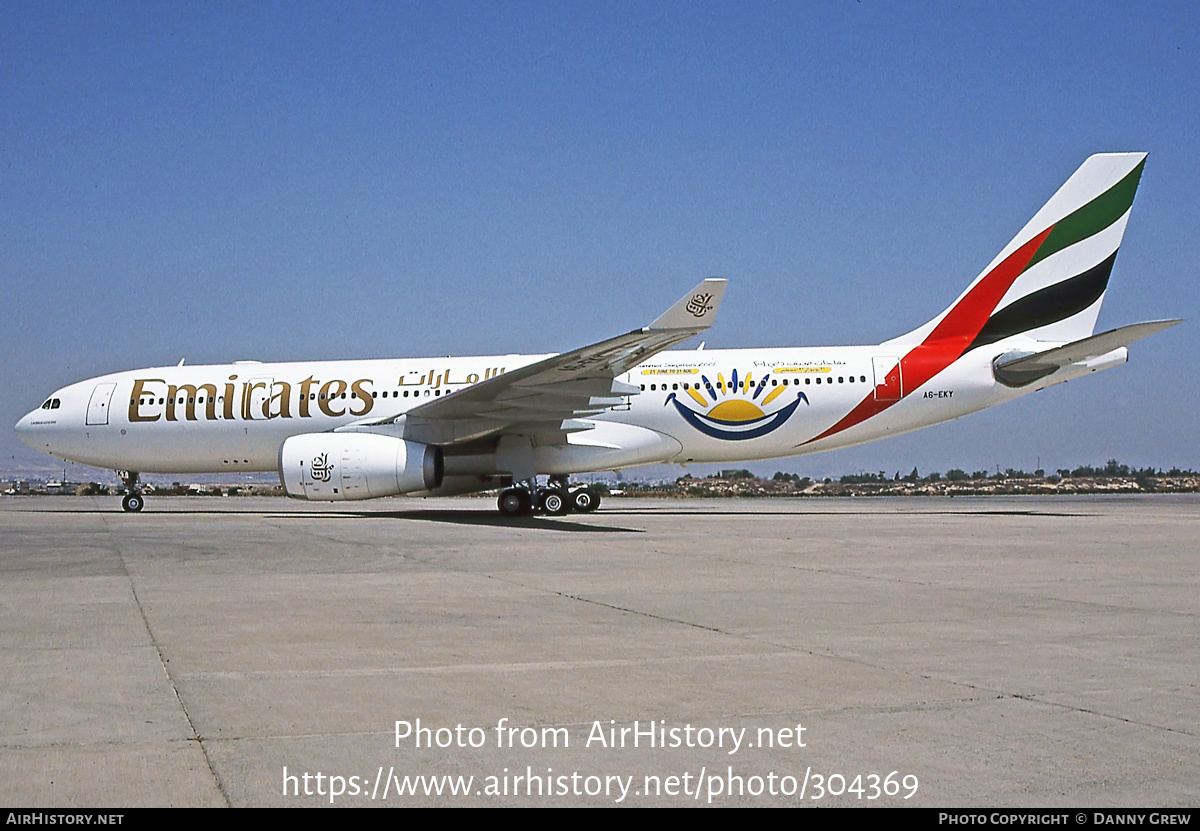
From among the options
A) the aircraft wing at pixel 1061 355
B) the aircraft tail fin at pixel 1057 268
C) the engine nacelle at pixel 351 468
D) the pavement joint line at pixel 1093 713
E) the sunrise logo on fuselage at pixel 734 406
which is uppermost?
the aircraft tail fin at pixel 1057 268

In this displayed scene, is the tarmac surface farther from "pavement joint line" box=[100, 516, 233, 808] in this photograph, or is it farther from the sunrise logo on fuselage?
the sunrise logo on fuselage

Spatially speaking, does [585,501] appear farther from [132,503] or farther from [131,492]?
[131,492]

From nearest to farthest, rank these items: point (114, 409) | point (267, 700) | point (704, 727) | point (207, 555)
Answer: point (704, 727)
point (267, 700)
point (207, 555)
point (114, 409)

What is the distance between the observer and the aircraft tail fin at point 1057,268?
74.5 feet

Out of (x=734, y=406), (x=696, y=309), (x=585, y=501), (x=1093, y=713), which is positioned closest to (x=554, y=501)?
(x=585, y=501)

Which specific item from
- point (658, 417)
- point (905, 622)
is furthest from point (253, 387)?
point (905, 622)

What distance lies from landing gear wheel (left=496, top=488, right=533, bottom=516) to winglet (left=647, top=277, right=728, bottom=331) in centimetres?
602

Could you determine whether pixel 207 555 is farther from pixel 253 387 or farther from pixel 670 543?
pixel 253 387

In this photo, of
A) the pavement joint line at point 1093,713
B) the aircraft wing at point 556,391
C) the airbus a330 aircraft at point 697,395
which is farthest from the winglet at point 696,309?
the pavement joint line at point 1093,713

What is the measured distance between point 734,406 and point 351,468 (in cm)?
786

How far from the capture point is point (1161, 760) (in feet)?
12.8

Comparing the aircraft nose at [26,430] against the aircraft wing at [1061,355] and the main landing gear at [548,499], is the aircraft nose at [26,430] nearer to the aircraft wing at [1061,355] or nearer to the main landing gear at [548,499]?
the main landing gear at [548,499]

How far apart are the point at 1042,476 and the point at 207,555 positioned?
6099 cm

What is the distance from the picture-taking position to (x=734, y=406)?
2261 cm
